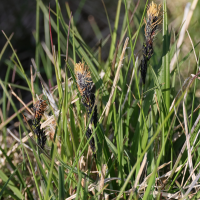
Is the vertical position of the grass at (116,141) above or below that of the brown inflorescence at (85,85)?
below

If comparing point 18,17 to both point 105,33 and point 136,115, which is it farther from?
point 136,115

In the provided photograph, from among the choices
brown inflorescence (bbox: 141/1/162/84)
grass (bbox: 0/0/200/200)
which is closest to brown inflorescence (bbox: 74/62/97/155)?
grass (bbox: 0/0/200/200)

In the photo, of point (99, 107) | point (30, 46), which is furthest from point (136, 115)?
point (30, 46)

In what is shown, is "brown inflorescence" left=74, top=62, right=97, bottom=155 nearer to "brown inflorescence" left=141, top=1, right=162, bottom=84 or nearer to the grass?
the grass

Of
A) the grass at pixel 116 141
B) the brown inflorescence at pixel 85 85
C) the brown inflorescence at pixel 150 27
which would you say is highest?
the brown inflorescence at pixel 150 27

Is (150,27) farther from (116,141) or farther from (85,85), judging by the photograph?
(116,141)

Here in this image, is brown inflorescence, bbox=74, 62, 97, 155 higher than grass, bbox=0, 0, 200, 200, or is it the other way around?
brown inflorescence, bbox=74, 62, 97, 155

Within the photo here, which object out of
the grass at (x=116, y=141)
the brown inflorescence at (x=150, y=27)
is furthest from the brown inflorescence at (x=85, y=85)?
the brown inflorescence at (x=150, y=27)

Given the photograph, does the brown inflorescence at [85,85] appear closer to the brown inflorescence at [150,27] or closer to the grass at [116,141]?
the grass at [116,141]

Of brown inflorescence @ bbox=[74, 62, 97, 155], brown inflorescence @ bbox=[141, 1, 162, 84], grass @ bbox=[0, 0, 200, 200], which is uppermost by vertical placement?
brown inflorescence @ bbox=[141, 1, 162, 84]

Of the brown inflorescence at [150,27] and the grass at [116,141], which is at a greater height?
the brown inflorescence at [150,27]

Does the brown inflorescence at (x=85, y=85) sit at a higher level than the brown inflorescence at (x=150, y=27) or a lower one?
lower

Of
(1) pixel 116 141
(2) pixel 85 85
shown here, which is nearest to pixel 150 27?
(2) pixel 85 85
